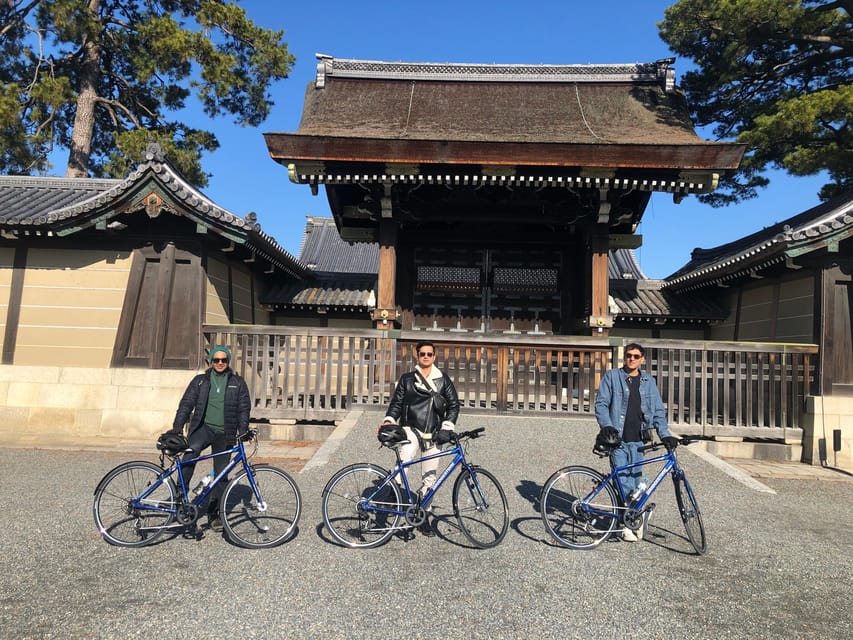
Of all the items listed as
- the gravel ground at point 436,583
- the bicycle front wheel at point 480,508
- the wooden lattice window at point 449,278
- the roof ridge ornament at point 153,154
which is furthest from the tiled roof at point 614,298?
the bicycle front wheel at point 480,508

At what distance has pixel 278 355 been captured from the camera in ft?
31.3

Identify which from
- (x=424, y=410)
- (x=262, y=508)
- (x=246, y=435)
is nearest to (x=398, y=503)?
(x=424, y=410)

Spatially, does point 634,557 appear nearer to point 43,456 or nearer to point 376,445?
point 376,445

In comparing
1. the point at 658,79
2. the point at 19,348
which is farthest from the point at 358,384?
the point at 658,79

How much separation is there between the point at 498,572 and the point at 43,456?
796 cm

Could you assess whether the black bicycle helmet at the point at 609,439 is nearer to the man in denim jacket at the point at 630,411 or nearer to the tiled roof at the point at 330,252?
the man in denim jacket at the point at 630,411

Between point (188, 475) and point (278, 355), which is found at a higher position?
point (278, 355)

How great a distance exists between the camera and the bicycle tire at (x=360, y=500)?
15.0 feet

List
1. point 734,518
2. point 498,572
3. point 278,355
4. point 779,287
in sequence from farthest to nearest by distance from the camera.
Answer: point 779,287 → point 278,355 → point 734,518 → point 498,572

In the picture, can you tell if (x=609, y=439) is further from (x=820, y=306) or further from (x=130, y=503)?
(x=820, y=306)

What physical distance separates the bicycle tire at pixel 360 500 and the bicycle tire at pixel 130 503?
1.40 meters

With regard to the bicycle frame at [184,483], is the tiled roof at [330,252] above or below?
above

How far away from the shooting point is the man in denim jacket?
15.5 ft

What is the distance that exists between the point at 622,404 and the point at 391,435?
2.18 metres
